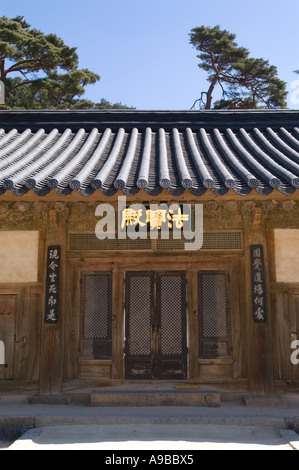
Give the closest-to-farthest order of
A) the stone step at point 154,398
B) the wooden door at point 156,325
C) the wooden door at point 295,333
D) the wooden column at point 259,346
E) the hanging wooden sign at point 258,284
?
the stone step at point 154,398 < the wooden column at point 259,346 < the hanging wooden sign at point 258,284 < the wooden door at point 295,333 < the wooden door at point 156,325

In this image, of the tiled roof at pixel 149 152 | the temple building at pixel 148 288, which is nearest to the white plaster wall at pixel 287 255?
the temple building at pixel 148 288

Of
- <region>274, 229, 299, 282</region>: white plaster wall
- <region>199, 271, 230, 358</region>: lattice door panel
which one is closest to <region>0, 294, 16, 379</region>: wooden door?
<region>199, 271, 230, 358</region>: lattice door panel

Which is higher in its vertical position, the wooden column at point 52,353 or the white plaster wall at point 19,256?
the white plaster wall at point 19,256

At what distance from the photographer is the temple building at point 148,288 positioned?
22.7 feet

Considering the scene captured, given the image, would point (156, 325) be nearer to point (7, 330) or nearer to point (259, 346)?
point (259, 346)

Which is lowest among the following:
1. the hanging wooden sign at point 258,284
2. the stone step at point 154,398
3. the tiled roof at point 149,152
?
the stone step at point 154,398

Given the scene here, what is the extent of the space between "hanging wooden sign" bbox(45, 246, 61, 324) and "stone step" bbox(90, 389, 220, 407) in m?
1.31

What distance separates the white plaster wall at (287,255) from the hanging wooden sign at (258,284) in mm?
361

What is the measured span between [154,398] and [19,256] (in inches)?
120

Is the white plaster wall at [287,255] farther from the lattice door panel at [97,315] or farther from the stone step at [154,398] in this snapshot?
the lattice door panel at [97,315]

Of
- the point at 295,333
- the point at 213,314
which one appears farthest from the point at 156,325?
the point at 295,333

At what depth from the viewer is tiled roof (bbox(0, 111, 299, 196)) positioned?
5.84 m

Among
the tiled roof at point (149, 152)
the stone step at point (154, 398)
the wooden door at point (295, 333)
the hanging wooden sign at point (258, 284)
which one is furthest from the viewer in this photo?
the wooden door at point (295, 333)
